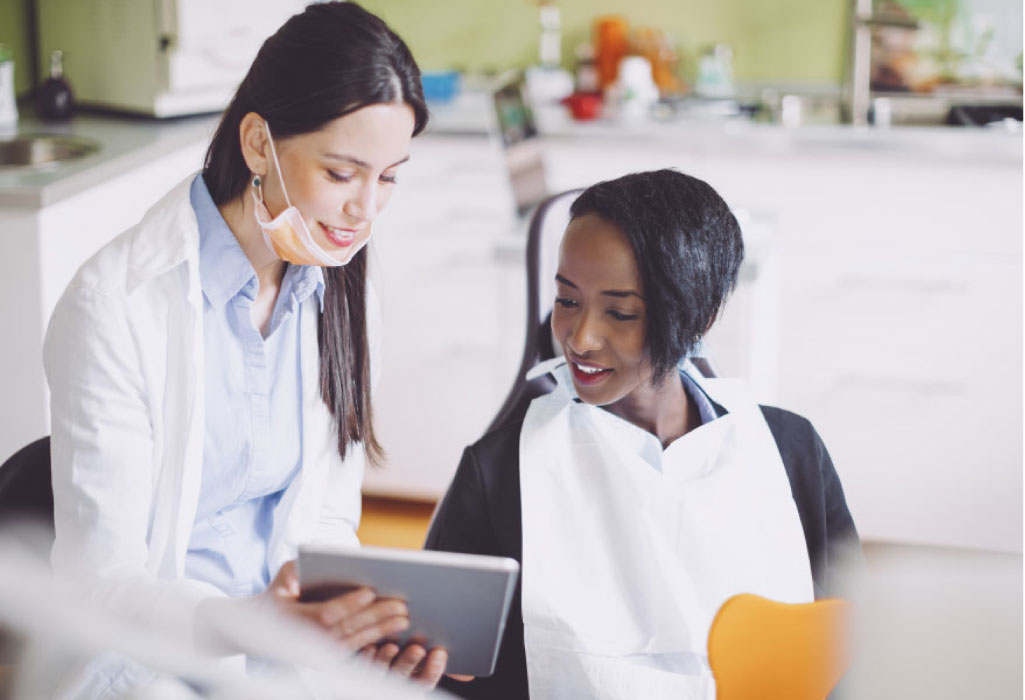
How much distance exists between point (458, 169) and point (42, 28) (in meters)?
1.06

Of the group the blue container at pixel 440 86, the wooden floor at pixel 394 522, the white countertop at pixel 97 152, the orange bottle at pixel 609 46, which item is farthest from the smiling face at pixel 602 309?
the orange bottle at pixel 609 46

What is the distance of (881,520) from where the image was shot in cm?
273

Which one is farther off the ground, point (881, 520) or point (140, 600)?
point (140, 600)

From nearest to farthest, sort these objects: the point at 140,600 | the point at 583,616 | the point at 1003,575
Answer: the point at 140,600 < the point at 583,616 < the point at 1003,575

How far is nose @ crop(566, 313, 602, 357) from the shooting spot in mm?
1237

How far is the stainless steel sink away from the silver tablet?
175cm

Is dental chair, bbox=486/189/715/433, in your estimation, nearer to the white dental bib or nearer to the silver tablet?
the white dental bib

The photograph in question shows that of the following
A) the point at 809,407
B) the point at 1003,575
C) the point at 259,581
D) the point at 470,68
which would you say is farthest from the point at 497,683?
the point at 470,68

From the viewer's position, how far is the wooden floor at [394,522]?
276cm

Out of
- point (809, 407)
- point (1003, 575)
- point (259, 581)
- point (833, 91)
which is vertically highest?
point (833, 91)

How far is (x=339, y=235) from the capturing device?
1304 millimetres

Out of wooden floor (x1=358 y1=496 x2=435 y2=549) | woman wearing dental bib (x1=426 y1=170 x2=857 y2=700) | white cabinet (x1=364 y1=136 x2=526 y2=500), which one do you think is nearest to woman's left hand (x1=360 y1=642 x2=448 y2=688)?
woman wearing dental bib (x1=426 y1=170 x2=857 y2=700)

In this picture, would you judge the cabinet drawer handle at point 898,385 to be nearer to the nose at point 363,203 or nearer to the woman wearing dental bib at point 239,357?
the woman wearing dental bib at point 239,357

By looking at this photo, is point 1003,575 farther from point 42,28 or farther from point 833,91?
point 42,28
